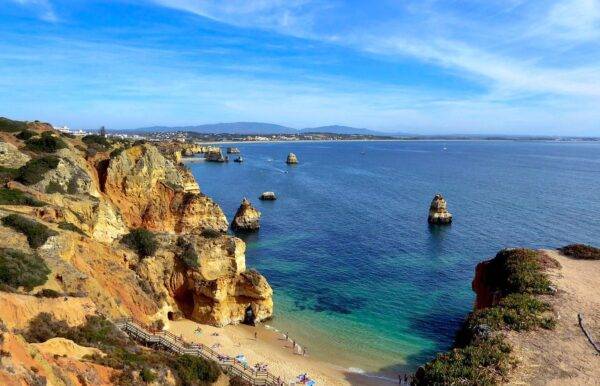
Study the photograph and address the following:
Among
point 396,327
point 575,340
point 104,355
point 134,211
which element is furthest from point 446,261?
point 104,355

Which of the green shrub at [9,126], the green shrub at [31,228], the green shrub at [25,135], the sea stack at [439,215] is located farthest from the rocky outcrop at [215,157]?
the green shrub at [31,228]

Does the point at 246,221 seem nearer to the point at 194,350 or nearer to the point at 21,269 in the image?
the point at 194,350

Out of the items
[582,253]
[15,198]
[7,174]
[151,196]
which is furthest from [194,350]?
[582,253]

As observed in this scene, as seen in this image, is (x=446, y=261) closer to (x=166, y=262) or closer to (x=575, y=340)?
(x=575, y=340)

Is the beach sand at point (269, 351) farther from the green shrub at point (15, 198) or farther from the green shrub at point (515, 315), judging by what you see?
the green shrub at point (15, 198)

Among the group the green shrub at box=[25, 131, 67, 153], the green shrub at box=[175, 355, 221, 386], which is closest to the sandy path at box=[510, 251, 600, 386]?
the green shrub at box=[175, 355, 221, 386]
